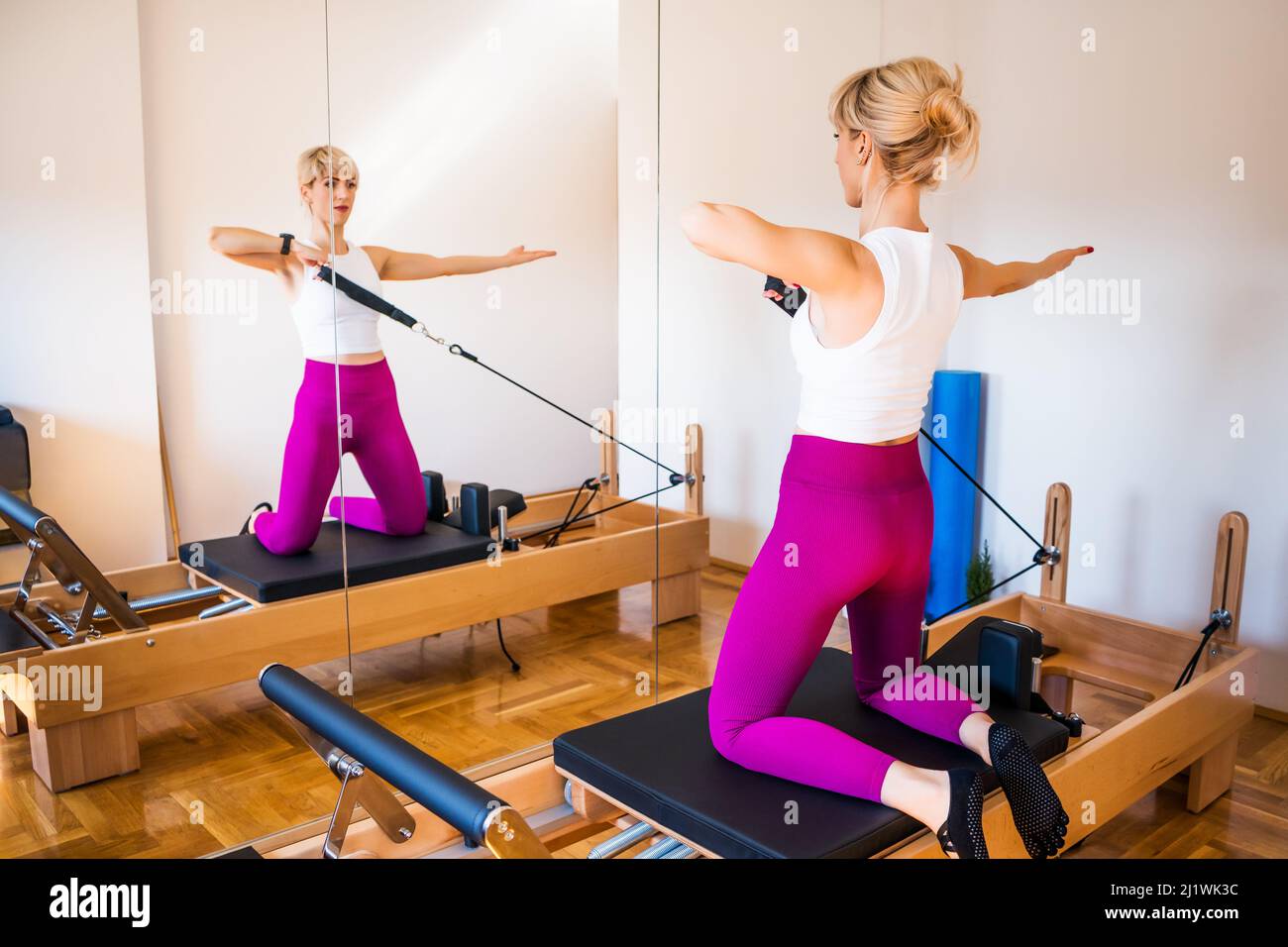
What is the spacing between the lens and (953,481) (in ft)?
11.1

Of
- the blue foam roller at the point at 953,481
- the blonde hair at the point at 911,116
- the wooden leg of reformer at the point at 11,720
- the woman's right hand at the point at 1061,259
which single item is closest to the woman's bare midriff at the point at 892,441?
the blonde hair at the point at 911,116

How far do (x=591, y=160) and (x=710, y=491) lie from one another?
924mm

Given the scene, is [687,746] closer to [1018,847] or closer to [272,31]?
[1018,847]

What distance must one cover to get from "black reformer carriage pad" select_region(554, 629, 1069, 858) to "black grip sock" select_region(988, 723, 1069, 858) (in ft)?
0.50

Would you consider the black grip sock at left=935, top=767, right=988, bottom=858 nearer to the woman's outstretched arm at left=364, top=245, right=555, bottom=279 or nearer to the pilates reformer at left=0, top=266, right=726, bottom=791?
the pilates reformer at left=0, top=266, right=726, bottom=791

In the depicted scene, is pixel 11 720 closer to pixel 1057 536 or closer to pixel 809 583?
pixel 809 583

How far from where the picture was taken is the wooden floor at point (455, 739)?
7.37 ft

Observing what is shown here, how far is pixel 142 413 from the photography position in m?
2.09

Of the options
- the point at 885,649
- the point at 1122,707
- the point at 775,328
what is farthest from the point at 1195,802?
the point at 775,328

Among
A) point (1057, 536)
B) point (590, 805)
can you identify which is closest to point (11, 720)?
point (590, 805)

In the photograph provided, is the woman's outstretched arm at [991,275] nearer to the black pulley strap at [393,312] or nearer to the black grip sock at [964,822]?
the black grip sock at [964,822]

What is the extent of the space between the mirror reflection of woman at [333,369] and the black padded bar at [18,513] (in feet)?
1.34

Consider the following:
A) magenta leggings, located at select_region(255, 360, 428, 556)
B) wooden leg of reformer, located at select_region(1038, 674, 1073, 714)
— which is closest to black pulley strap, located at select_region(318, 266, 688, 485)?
magenta leggings, located at select_region(255, 360, 428, 556)

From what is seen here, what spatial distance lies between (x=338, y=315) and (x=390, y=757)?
1.22 m
